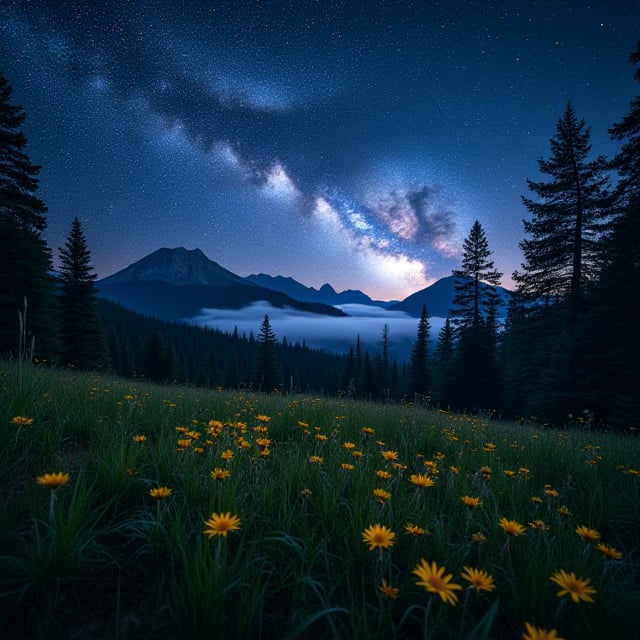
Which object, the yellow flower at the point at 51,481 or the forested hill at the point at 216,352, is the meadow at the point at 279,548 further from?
the forested hill at the point at 216,352

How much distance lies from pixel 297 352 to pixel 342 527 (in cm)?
12426

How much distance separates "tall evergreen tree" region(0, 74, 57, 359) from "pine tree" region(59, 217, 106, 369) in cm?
648

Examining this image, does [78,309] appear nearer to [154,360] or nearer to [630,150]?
[154,360]

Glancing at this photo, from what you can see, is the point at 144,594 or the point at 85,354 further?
the point at 85,354

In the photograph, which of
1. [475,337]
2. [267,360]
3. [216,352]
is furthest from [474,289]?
[216,352]

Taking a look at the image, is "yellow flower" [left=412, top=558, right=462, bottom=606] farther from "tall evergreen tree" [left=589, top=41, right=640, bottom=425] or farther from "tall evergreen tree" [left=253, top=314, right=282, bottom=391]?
"tall evergreen tree" [left=253, top=314, right=282, bottom=391]

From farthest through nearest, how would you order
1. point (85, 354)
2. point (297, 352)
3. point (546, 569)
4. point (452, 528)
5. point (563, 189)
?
point (297, 352), point (85, 354), point (563, 189), point (452, 528), point (546, 569)

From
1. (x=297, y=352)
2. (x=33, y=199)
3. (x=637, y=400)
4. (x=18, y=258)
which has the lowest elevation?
(x=297, y=352)

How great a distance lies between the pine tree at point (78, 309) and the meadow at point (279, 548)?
25.2 meters

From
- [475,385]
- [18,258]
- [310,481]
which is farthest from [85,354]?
[475,385]

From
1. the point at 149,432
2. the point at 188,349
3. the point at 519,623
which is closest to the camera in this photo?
the point at 519,623

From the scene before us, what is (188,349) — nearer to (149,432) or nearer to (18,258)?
(18,258)

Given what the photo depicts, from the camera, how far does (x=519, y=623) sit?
121 centimetres

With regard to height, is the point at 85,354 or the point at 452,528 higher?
the point at 452,528
